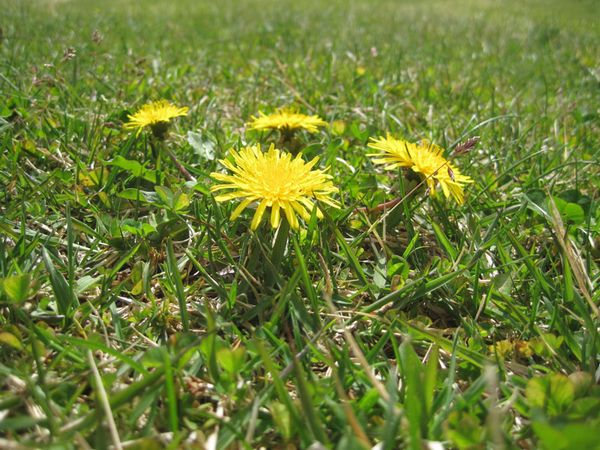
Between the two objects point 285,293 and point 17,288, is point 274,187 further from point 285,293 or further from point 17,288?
point 17,288

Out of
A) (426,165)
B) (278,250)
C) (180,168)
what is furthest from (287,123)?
(278,250)

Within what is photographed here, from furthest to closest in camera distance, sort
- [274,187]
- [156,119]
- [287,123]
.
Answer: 1. [287,123]
2. [156,119]
3. [274,187]

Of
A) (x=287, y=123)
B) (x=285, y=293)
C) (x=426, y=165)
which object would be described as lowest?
(x=285, y=293)

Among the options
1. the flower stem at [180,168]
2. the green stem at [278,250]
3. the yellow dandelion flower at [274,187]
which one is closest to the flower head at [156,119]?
the flower stem at [180,168]

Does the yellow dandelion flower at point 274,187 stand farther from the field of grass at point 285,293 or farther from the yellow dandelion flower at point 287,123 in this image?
the yellow dandelion flower at point 287,123

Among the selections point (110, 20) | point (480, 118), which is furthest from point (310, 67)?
point (110, 20)
